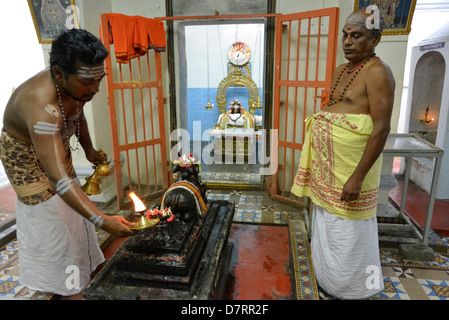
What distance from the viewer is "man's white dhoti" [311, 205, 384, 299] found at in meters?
2.61

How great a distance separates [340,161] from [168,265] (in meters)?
1.51

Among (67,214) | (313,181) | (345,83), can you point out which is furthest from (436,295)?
(67,214)

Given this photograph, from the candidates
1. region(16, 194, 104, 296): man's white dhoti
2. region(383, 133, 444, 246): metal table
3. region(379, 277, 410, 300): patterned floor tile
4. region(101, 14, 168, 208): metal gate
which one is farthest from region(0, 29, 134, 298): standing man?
region(383, 133, 444, 246): metal table

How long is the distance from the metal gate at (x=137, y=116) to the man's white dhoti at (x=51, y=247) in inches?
68.0

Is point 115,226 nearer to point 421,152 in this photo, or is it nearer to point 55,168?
point 55,168

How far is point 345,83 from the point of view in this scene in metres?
2.51

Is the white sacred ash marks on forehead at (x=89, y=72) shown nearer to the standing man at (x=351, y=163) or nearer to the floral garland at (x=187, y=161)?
the floral garland at (x=187, y=161)

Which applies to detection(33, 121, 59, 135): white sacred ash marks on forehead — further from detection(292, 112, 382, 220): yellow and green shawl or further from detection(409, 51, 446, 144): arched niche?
detection(409, 51, 446, 144): arched niche

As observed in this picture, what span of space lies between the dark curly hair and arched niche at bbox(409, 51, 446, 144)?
5.31m

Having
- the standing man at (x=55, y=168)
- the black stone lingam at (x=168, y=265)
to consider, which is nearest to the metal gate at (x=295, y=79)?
the black stone lingam at (x=168, y=265)

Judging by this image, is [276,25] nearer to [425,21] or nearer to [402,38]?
[402,38]

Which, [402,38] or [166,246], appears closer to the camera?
[166,246]

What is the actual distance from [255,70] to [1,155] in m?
6.38

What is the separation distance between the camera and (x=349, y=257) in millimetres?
2621
